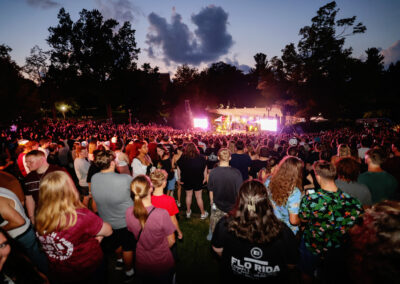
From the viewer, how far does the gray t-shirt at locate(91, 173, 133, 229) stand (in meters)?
2.82

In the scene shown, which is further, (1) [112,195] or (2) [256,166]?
(2) [256,166]

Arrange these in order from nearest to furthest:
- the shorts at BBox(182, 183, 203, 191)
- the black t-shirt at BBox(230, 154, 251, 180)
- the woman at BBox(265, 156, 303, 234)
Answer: the woman at BBox(265, 156, 303, 234), the shorts at BBox(182, 183, 203, 191), the black t-shirt at BBox(230, 154, 251, 180)

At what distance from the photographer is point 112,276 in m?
3.34

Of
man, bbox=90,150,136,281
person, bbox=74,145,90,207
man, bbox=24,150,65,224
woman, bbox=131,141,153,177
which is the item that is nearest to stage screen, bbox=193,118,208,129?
woman, bbox=131,141,153,177

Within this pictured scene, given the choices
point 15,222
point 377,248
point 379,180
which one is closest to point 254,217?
point 377,248

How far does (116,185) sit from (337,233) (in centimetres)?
284

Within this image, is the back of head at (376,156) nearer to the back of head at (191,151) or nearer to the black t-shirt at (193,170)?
the black t-shirt at (193,170)

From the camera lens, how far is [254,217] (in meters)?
1.70

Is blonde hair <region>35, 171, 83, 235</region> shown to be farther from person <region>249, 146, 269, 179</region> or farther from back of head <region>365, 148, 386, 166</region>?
back of head <region>365, 148, 386, 166</region>

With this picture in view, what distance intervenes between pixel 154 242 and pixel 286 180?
5.98 ft

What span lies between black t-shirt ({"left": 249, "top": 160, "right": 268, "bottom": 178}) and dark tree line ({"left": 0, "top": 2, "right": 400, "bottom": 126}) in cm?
2544

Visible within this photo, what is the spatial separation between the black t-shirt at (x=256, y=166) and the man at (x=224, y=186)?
155 centimetres

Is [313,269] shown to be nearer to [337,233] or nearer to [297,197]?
[337,233]

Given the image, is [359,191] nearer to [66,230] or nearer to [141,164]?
[66,230]
